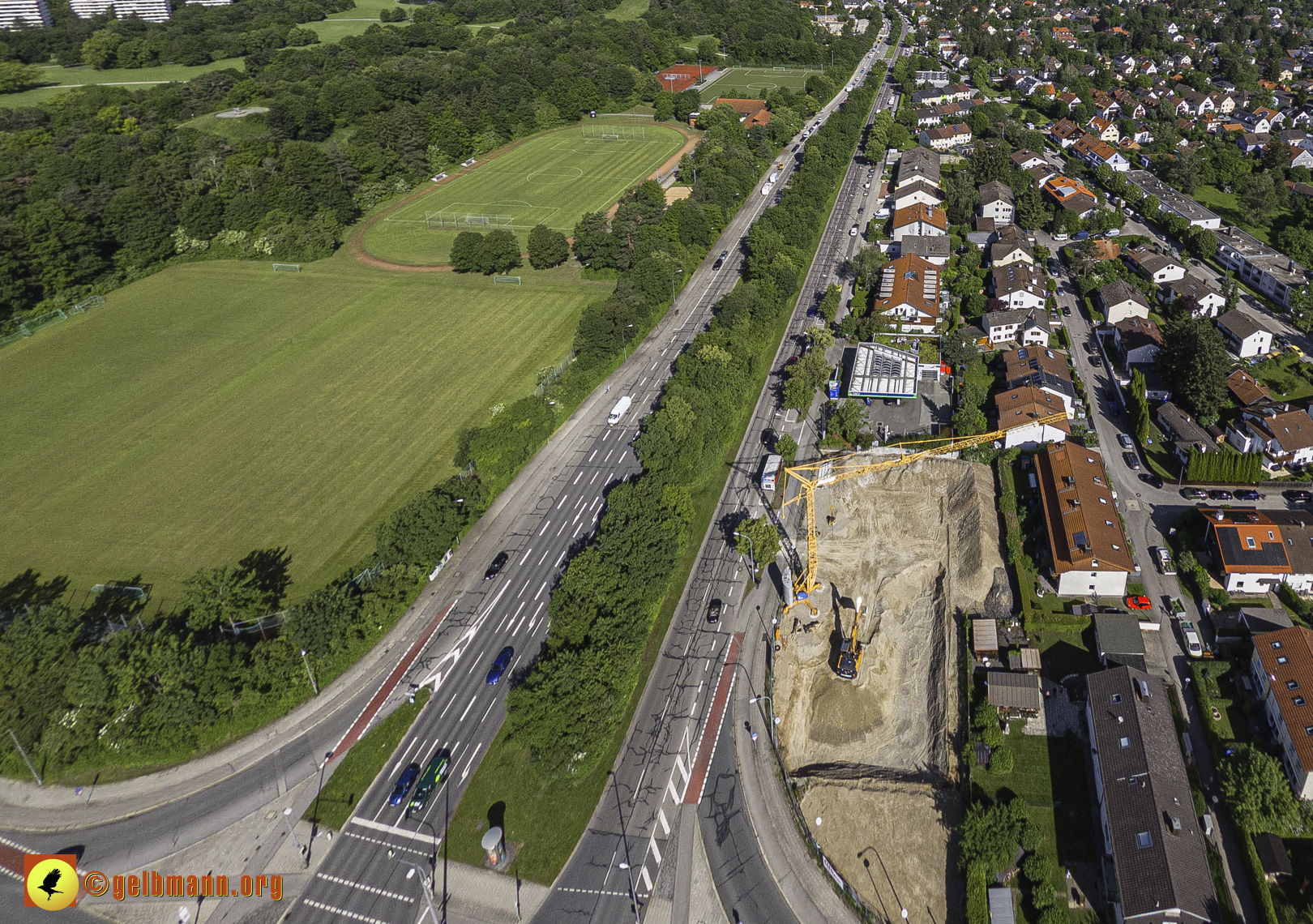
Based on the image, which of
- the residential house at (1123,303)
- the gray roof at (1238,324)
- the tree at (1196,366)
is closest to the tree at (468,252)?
the residential house at (1123,303)

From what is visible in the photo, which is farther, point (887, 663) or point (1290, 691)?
point (887, 663)

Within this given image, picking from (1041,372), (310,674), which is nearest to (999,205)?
(1041,372)

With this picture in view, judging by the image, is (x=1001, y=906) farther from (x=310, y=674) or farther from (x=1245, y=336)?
(x=1245, y=336)

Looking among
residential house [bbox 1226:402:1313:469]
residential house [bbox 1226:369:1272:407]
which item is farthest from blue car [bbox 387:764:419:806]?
residential house [bbox 1226:369:1272:407]

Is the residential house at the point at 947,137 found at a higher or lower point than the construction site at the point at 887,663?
higher

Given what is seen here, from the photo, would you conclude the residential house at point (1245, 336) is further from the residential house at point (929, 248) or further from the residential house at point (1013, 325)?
the residential house at point (929, 248)

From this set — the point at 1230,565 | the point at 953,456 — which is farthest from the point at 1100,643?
the point at 953,456
